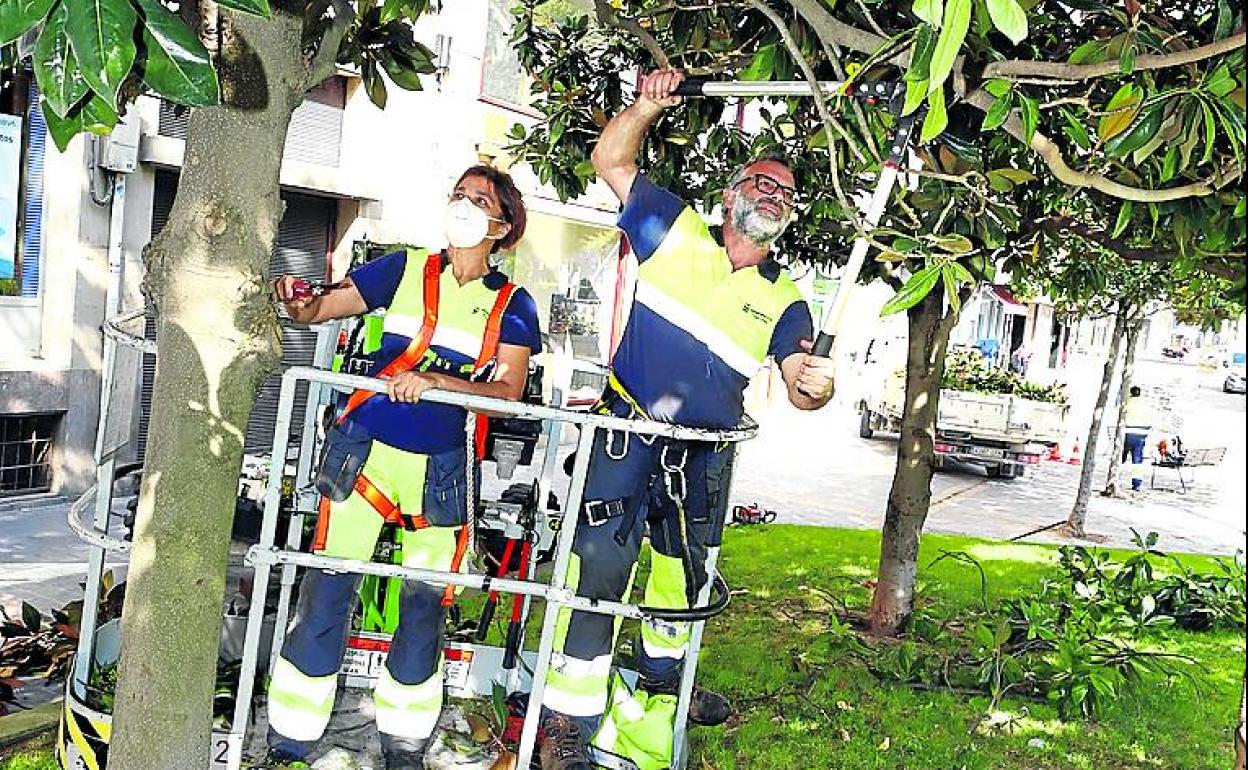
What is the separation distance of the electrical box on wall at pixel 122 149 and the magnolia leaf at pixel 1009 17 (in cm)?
981

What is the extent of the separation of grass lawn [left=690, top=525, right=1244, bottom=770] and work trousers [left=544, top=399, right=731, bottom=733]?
4.04 ft

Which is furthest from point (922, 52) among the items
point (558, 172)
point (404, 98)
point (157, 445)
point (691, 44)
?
point (404, 98)

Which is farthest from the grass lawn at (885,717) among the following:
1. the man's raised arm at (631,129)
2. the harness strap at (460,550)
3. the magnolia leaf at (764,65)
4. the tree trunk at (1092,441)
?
the tree trunk at (1092,441)

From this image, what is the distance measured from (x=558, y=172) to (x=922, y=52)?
4714mm

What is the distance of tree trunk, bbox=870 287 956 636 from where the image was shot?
692cm

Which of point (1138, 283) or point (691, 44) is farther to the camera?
point (1138, 283)

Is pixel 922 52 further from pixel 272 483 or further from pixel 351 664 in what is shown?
pixel 351 664

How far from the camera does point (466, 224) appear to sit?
4012 millimetres

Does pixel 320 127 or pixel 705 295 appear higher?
pixel 320 127

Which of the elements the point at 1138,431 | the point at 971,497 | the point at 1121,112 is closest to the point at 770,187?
the point at 1121,112

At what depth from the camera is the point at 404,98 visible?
49.0 feet

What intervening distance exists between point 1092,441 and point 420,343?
10.5 m

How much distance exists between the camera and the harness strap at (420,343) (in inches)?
155

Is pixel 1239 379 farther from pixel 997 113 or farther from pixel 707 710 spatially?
pixel 707 710
